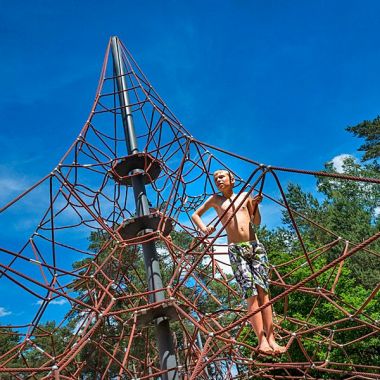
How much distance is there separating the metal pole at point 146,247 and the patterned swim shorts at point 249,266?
3.23 feet

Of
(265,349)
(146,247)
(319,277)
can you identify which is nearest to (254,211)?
(265,349)

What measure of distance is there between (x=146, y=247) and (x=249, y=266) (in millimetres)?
1420

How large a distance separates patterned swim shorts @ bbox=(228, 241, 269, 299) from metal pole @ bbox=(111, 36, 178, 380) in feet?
3.23

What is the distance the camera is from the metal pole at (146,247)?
4.19 meters

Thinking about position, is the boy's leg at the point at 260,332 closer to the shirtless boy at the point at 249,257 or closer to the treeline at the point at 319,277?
the shirtless boy at the point at 249,257

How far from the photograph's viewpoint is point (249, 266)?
392cm

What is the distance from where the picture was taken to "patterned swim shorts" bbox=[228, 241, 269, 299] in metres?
3.83

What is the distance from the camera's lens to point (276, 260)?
17.2 meters

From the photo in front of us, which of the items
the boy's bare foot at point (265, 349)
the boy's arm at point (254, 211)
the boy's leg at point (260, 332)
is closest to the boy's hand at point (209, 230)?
the boy's arm at point (254, 211)

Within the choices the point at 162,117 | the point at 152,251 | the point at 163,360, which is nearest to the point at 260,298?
the point at 163,360

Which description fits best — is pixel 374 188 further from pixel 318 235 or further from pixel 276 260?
pixel 276 260

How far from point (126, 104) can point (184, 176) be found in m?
1.40

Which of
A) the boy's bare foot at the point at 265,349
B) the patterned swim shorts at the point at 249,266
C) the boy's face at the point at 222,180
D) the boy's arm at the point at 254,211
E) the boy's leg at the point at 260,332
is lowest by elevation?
the boy's bare foot at the point at 265,349

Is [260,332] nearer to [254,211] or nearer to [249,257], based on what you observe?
[249,257]
